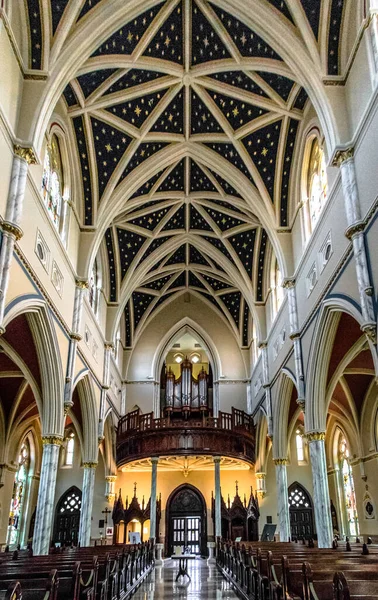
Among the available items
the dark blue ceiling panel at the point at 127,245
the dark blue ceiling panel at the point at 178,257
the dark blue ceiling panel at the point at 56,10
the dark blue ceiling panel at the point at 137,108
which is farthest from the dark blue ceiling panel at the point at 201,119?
the dark blue ceiling panel at the point at 178,257

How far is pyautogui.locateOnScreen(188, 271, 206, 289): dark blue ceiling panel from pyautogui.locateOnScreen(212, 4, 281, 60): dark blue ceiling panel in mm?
14537

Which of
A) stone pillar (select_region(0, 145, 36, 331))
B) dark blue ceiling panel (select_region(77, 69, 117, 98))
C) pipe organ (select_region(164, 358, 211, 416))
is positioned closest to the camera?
stone pillar (select_region(0, 145, 36, 331))

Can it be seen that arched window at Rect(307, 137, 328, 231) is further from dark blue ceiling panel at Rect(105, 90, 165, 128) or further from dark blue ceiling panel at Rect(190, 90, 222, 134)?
dark blue ceiling panel at Rect(105, 90, 165, 128)

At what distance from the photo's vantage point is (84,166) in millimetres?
18844

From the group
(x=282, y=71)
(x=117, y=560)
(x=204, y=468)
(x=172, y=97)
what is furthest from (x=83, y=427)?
(x=282, y=71)

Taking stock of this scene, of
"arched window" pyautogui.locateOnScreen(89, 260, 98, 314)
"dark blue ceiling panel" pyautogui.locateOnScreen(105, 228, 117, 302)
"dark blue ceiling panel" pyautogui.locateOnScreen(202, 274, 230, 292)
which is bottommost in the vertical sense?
"arched window" pyautogui.locateOnScreen(89, 260, 98, 314)

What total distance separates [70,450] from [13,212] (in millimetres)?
18826

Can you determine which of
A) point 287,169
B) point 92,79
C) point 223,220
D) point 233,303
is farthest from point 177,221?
point 92,79

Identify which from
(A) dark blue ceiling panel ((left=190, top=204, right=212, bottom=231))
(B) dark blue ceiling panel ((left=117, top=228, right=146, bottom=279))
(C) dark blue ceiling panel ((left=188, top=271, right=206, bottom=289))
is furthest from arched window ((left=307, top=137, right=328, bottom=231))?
(C) dark blue ceiling panel ((left=188, top=271, right=206, bottom=289))

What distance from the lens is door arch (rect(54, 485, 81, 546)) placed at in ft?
84.6

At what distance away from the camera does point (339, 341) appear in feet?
51.4

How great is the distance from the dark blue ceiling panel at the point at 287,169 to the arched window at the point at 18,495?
50.8 ft

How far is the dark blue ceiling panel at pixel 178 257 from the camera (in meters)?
26.9

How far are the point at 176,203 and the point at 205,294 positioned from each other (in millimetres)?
8357
